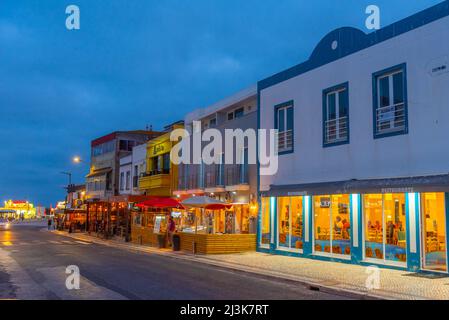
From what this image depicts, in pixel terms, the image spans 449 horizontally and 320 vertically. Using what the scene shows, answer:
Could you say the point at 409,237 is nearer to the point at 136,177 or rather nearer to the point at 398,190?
the point at 398,190

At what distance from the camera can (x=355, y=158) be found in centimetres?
1730

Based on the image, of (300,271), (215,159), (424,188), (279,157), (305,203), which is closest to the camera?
(424,188)

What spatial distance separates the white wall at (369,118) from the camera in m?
14.5

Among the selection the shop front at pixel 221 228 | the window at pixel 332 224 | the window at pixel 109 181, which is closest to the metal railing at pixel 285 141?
the window at pixel 332 224

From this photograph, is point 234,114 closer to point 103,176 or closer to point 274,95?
point 274,95

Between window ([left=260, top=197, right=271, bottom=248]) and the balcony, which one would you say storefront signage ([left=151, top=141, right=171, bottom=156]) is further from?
window ([left=260, top=197, right=271, bottom=248])

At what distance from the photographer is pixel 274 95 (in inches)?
865

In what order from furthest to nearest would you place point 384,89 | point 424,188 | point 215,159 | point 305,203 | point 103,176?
point 103,176 < point 215,159 < point 305,203 < point 384,89 < point 424,188

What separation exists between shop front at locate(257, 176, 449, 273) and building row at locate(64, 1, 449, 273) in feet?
0.12

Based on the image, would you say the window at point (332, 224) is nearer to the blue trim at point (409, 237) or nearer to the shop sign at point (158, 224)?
the blue trim at point (409, 237)

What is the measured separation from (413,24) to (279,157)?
26.7 feet

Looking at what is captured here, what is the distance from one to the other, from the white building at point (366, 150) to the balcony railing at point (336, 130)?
0.04 metres
